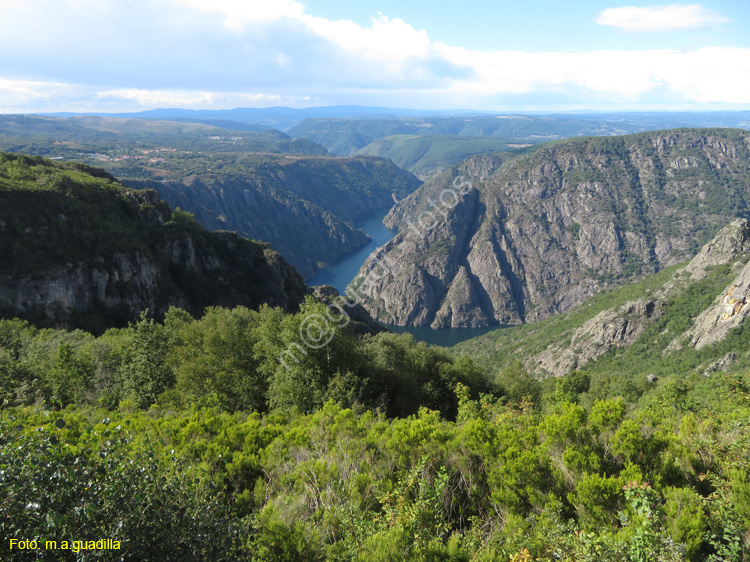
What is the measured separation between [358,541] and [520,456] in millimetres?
4528

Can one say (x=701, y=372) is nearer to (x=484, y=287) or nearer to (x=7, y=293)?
(x=7, y=293)

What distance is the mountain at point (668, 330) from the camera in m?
67.2

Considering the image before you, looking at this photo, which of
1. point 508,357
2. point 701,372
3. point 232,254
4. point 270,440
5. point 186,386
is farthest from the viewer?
point 508,357

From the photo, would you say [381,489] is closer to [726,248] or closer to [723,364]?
[723,364]

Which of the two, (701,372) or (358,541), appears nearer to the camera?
(358,541)

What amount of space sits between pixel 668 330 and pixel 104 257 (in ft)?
360

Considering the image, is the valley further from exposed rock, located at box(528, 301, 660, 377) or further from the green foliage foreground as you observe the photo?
exposed rock, located at box(528, 301, 660, 377)

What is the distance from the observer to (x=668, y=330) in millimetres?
82062

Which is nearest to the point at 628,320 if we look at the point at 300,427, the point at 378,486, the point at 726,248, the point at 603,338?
the point at 603,338

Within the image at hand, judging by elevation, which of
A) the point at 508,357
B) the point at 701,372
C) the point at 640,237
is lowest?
the point at 508,357

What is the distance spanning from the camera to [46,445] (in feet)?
17.5

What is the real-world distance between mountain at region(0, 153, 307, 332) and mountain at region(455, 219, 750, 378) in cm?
5569

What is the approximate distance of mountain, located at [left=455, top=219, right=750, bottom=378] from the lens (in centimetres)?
6719

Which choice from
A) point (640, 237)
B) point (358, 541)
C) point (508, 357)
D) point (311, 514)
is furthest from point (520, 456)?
point (640, 237)
